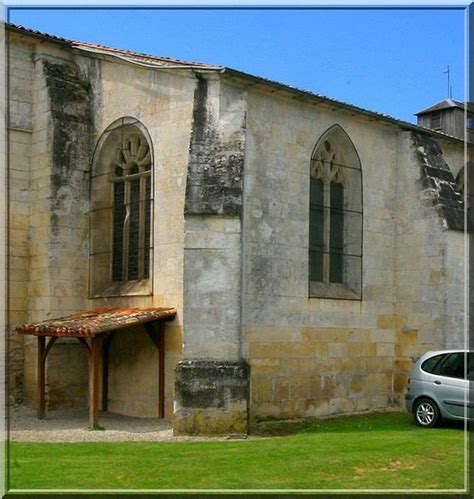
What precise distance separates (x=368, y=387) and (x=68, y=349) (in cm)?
622

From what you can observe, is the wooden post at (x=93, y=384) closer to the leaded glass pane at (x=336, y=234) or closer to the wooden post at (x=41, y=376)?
the wooden post at (x=41, y=376)

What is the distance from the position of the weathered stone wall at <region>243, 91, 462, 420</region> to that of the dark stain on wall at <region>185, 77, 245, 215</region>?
770mm

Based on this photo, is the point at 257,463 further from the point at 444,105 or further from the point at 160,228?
the point at 444,105

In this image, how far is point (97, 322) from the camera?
14.4 meters

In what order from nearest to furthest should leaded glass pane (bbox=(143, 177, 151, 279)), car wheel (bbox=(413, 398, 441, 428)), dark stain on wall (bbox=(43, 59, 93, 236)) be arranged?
1. car wheel (bbox=(413, 398, 441, 428))
2. leaded glass pane (bbox=(143, 177, 151, 279))
3. dark stain on wall (bbox=(43, 59, 93, 236))

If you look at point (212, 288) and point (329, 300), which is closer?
point (212, 288)

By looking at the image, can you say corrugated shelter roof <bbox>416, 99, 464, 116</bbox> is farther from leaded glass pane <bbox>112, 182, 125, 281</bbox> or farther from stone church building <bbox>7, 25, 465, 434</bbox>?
leaded glass pane <bbox>112, 182, 125, 281</bbox>

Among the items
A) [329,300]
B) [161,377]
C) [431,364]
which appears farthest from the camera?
[329,300]

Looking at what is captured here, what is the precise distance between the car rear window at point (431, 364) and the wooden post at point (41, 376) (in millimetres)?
6866

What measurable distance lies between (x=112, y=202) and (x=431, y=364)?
7.19 m

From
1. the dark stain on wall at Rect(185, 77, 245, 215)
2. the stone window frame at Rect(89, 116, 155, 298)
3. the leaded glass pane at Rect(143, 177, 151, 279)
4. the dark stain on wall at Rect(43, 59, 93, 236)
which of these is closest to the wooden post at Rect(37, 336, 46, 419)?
the stone window frame at Rect(89, 116, 155, 298)

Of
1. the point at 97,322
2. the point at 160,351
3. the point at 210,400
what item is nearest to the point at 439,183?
the point at 160,351

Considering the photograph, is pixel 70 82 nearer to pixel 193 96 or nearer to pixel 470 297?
pixel 193 96

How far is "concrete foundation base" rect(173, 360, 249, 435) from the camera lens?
13469mm
